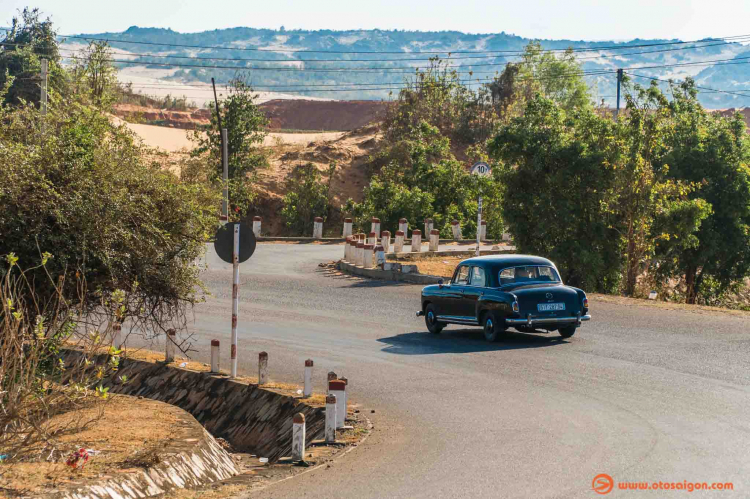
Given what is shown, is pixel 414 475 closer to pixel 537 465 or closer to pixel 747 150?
pixel 537 465

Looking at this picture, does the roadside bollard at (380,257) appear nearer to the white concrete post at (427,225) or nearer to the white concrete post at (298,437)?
the white concrete post at (427,225)

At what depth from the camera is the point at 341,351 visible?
17.7 meters

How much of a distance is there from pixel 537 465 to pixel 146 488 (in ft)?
12.2

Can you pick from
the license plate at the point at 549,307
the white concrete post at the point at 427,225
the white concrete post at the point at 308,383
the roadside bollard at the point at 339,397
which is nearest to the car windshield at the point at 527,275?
the license plate at the point at 549,307

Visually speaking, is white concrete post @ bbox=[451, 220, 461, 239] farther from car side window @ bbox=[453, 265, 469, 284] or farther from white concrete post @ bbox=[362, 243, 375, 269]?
car side window @ bbox=[453, 265, 469, 284]

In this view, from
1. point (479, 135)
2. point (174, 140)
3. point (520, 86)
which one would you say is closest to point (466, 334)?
point (479, 135)

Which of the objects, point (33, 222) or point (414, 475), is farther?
point (33, 222)

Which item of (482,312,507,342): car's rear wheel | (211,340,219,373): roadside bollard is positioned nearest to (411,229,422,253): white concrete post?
(482,312,507,342): car's rear wheel

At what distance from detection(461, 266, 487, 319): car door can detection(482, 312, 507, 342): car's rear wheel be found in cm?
33

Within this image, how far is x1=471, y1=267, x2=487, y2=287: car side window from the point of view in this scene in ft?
60.1

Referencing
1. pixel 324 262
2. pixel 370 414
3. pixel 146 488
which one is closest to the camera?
pixel 146 488

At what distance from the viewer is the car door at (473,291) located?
18250 millimetres

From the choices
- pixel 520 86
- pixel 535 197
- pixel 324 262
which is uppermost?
pixel 520 86

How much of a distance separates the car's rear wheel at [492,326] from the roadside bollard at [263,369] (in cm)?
506
